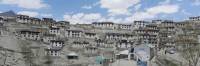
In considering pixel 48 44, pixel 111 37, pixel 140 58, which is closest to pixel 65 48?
pixel 48 44

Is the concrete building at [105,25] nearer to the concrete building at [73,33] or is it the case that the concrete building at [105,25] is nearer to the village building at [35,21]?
the village building at [35,21]

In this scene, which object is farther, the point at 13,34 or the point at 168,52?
the point at 13,34

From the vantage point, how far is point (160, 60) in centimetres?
9388

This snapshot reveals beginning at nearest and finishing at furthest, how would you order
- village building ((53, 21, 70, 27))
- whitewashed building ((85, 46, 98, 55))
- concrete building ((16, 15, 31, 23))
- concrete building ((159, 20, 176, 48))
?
whitewashed building ((85, 46, 98, 55)), concrete building ((159, 20, 176, 48)), concrete building ((16, 15, 31, 23)), village building ((53, 21, 70, 27))

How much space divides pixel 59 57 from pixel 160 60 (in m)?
28.6

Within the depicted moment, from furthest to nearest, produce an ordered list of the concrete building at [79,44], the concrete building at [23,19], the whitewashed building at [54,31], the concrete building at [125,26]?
the concrete building at [125,26]
the concrete building at [23,19]
the whitewashed building at [54,31]
the concrete building at [79,44]

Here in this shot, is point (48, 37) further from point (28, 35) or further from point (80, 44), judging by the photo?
point (80, 44)

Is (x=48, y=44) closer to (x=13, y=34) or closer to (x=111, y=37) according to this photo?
(x=13, y=34)

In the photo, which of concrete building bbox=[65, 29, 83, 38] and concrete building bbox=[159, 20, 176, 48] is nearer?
concrete building bbox=[159, 20, 176, 48]

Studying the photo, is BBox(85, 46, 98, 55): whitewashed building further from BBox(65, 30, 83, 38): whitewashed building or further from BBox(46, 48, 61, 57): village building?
BBox(65, 30, 83, 38): whitewashed building

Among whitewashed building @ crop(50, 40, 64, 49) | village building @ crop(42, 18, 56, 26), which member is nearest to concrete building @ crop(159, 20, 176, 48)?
whitewashed building @ crop(50, 40, 64, 49)

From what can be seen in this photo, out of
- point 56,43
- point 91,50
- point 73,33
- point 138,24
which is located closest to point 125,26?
point 138,24

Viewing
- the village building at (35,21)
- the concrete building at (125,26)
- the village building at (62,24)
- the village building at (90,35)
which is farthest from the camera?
the concrete building at (125,26)

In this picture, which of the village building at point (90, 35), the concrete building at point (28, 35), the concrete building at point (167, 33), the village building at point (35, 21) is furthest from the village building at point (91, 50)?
the village building at point (35, 21)
